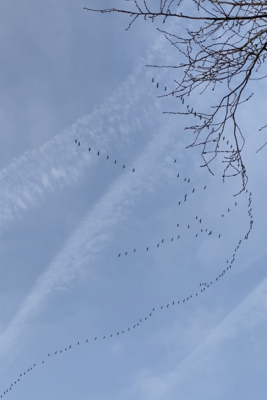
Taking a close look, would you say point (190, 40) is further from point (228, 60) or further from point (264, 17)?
point (264, 17)

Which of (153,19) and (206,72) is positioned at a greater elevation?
(153,19)

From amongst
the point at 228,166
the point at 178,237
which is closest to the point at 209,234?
the point at 178,237

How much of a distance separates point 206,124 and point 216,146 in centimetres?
32

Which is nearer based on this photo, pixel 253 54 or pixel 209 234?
pixel 253 54

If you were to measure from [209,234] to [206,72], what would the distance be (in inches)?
2649

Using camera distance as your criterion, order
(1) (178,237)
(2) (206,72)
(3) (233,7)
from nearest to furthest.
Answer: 1. (3) (233,7)
2. (2) (206,72)
3. (1) (178,237)

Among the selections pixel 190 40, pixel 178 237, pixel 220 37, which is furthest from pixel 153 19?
pixel 178 237

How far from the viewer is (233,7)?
478 centimetres

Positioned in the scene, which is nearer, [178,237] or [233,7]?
[233,7]

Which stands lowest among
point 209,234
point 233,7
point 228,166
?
point 228,166

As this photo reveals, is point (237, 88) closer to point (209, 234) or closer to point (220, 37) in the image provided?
point (220, 37)

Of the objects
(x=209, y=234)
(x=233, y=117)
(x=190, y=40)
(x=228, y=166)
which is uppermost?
(x=209, y=234)

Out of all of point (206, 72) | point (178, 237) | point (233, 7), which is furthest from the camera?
point (178, 237)

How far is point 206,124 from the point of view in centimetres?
536
